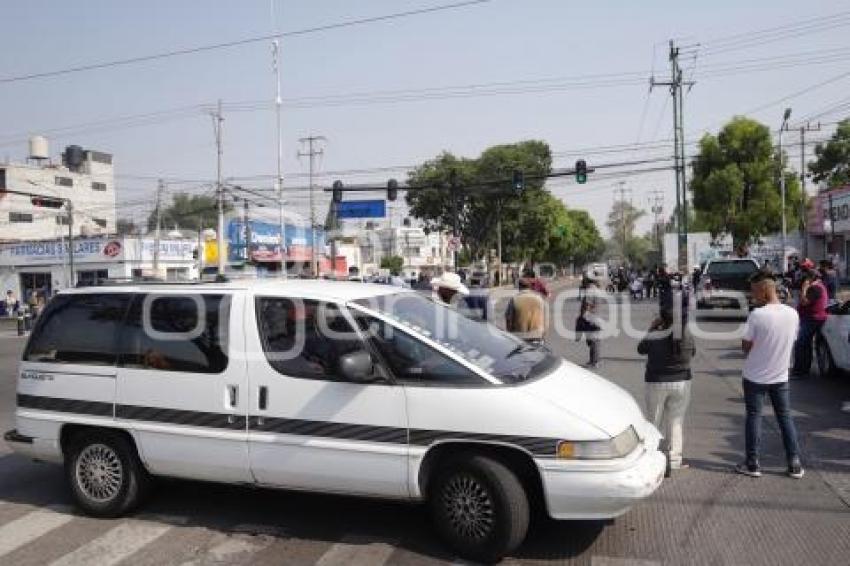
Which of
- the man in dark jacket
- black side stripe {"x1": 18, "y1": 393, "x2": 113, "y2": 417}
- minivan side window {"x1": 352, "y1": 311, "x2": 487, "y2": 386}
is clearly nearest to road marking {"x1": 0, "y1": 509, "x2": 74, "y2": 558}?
black side stripe {"x1": 18, "y1": 393, "x2": 113, "y2": 417}

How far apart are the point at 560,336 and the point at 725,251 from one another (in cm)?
2795

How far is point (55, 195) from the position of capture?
6856 centimetres

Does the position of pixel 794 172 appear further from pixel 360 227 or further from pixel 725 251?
pixel 360 227

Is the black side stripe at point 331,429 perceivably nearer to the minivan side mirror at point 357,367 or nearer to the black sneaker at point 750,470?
the minivan side mirror at point 357,367

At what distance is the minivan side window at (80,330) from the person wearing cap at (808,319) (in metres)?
9.43

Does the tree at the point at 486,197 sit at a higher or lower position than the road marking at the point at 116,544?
higher

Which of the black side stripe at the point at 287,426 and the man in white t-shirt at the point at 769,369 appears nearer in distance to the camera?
the black side stripe at the point at 287,426

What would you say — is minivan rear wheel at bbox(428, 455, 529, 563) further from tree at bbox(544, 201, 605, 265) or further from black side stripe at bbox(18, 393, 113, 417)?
tree at bbox(544, 201, 605, 265)

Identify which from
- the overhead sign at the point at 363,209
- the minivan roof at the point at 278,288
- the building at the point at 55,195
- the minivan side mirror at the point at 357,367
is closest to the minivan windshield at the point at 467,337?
the minivan roof at the point at 278,288

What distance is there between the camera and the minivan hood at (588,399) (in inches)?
185

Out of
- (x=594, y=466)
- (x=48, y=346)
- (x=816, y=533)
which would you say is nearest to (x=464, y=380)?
(x=594, y=466)

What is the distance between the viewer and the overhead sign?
45625 millimetres

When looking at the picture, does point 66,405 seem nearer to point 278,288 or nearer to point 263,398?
point 263,398

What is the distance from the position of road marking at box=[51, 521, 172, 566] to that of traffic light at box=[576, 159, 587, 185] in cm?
2561
